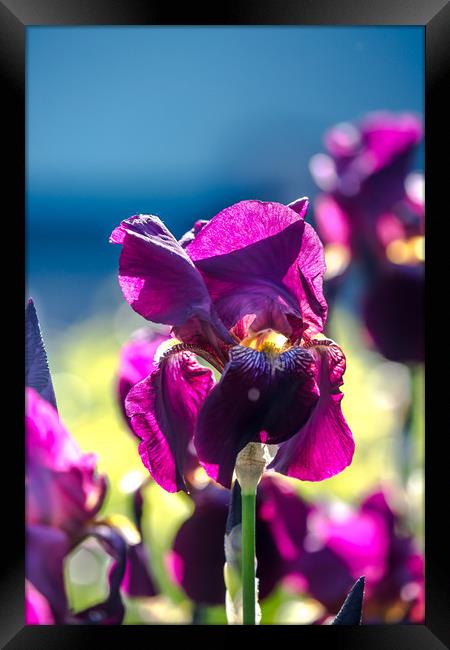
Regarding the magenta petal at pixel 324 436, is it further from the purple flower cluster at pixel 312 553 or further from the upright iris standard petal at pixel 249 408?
the purple flower cluster at pixel 312 553

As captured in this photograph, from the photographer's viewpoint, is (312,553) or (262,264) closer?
(262,264)

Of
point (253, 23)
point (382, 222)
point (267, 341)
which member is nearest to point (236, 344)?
point (267, 341)

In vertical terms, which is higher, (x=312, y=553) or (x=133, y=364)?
(x=133, y=364)

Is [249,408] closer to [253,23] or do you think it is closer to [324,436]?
[324,436]

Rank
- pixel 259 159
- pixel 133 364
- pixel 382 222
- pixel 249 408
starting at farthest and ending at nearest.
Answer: pixel 259 159
pixel 382 222
pixel 133 364
pixel 249 408

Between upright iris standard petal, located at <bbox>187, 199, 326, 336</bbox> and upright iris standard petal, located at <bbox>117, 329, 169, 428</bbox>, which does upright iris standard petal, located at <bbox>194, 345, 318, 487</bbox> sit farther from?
upright iris standard petal, located at <bbox>117, 329, 169, 428</bbox>

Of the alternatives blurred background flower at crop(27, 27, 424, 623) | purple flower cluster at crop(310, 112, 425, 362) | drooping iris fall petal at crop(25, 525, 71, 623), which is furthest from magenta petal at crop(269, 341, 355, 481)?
purple flower cluster at crop(310, 112, 425, 362)

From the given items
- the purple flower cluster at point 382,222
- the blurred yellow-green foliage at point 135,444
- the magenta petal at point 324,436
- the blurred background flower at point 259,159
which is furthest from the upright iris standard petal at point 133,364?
the purple flower cluster at point 382,222
